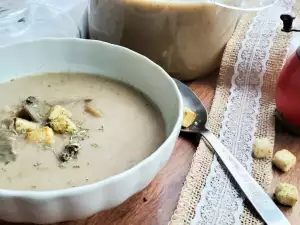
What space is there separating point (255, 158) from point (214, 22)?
0.23 m

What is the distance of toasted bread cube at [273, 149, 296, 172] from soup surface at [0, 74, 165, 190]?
168 millimetres

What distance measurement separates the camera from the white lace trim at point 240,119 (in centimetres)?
64

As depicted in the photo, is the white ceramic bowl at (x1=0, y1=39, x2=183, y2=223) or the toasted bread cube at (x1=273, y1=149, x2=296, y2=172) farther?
the toasted bread cube at (x1=273, y1=149, x2=296, y2=172)

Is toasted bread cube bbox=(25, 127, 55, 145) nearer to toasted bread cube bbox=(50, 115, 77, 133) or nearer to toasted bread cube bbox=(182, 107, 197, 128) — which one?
toasted bread cube bbox=(50, 115, 77, 133)

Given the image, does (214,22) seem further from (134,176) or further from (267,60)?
(134,176)

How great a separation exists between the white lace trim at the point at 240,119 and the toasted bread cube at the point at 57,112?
0.20 m

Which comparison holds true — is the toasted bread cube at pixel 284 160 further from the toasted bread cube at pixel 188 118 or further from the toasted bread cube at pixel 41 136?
the toasted bread cube at pixel 41 136

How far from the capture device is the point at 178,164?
71 centimetres

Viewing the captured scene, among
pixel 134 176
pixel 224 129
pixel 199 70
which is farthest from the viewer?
pixel 199 70

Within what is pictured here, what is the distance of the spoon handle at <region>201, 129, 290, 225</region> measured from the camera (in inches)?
24.5

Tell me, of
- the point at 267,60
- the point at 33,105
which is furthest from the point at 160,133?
the point at 267,60

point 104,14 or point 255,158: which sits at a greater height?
point 104,14

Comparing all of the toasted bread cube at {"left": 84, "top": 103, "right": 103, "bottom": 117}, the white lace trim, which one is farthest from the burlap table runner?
the toasted bread cube at {"left": 84, "top": 103, "right": 103, "bottom": 117}

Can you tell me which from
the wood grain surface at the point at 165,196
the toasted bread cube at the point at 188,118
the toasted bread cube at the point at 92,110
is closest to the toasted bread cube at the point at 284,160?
the wood grain surface at the point at 165,196
